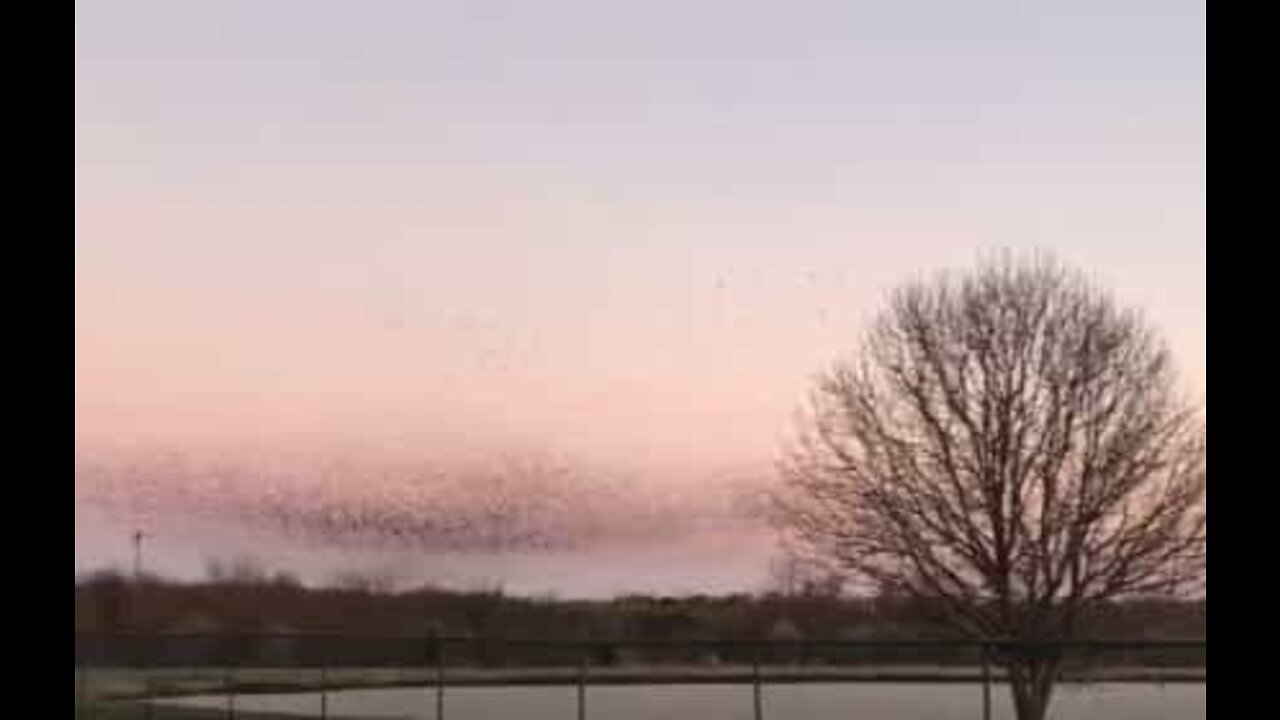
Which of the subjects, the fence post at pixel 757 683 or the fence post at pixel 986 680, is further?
the fence post at pixel 757 683

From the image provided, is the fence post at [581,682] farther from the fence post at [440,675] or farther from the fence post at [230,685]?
the fence post at [230,685]

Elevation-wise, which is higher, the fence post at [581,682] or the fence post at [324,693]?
the fence post at [581,682]

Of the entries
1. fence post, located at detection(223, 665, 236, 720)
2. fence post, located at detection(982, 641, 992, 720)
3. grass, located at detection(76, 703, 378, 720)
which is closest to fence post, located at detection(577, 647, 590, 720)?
grass, located at detection(76, 703, 378, 720)

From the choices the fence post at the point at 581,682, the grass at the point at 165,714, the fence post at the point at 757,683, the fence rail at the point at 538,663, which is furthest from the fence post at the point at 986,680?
the grass at the point at 165,714

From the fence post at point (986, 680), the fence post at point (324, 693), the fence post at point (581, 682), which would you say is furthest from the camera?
the fence post at point (324, 693)

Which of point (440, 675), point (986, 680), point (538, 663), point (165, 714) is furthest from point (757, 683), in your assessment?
point (165, 714)

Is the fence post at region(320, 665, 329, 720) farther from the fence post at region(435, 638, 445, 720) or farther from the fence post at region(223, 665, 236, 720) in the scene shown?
the fence post at region(435, 638, 445, 720)

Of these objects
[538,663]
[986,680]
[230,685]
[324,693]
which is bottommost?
[230,685]

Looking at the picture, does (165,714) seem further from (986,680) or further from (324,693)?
(986,680)
